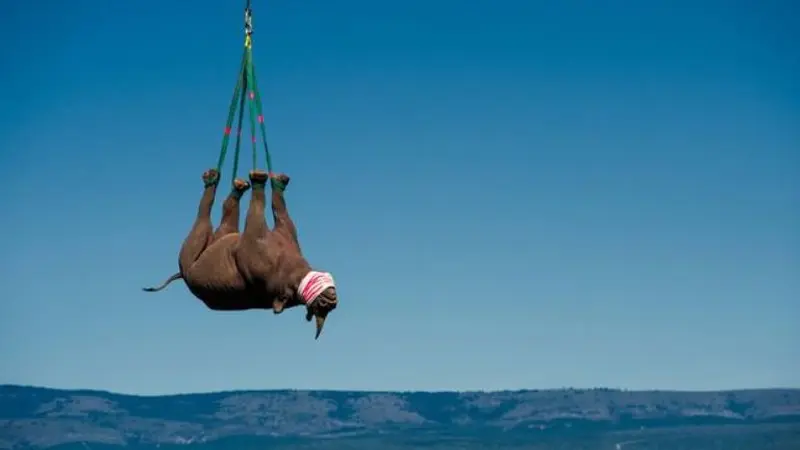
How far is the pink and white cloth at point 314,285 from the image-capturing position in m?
17.9

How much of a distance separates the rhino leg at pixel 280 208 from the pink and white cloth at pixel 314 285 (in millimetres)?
1039

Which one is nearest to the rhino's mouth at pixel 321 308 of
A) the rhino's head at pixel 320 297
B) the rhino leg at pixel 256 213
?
the rhino's head at pixel 320 297

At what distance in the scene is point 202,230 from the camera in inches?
770

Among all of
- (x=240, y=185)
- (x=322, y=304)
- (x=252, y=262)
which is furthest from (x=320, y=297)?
(x=240, y=185)

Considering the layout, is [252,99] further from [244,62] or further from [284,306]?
[284,306]

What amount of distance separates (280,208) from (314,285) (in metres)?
1.47

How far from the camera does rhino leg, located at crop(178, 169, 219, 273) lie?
19.4 metres

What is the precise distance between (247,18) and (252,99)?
96cm

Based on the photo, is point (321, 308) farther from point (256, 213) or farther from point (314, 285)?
point (256, 213)

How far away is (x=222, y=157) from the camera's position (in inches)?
747

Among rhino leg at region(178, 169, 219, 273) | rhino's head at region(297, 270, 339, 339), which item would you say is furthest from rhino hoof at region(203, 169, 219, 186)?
rhino's head at region(297, 270, 339, 339)

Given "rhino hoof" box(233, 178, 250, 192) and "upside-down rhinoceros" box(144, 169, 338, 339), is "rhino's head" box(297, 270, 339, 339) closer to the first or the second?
"upside-down rhinoceros" box(144, 169, 338, 339)

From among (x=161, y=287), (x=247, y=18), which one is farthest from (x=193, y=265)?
(x=247, y=18)

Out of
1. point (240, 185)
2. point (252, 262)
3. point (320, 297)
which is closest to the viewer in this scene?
point (320, 297)
